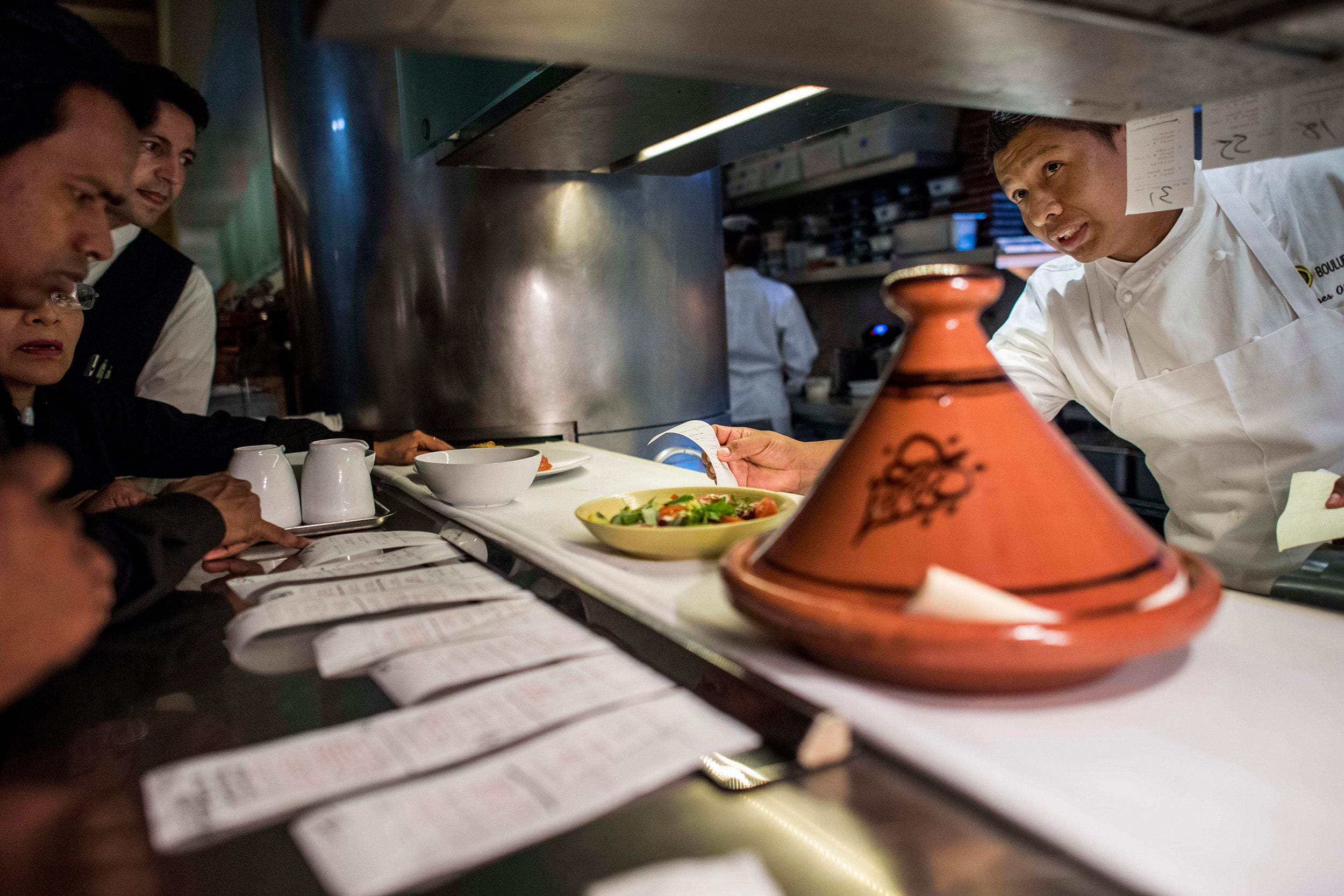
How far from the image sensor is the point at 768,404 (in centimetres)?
506

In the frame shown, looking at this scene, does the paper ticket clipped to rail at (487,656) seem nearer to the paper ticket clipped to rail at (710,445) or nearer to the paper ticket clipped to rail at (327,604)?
the paper ticket clipped to rail at (327,604)

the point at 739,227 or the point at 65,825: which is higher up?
the point at 739,227

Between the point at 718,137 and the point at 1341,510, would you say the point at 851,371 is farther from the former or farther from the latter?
the point at 1341,510

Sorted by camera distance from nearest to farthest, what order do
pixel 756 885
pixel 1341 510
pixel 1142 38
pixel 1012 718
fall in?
pixel 756 885
pixel 1012 718
pixel 1142 38
pixel 1341 510

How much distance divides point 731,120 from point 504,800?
145 cm

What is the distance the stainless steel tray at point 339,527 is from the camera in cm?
132

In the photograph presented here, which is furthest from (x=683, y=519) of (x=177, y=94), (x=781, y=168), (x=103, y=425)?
(x=781, y=168)

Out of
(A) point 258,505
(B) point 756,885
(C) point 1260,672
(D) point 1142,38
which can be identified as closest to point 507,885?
(B) point 756,885

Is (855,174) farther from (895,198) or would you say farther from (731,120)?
(731,120)

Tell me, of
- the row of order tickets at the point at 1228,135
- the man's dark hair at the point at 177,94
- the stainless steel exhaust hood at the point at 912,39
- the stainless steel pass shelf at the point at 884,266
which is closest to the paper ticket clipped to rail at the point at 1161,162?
the row of order tickets at the point at 1228,135

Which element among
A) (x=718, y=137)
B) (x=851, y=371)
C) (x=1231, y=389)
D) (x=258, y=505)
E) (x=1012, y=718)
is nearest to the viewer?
(x=1012, y=718)

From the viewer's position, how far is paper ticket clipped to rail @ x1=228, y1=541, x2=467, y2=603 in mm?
987

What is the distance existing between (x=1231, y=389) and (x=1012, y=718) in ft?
4.11

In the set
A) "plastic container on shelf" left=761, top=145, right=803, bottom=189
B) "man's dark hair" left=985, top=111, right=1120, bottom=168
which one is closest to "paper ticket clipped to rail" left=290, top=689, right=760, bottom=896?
"man's dark hair" left=985, top=111, right=1120, bottom=168
